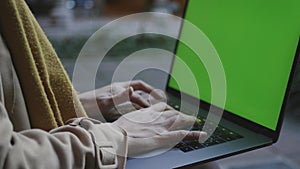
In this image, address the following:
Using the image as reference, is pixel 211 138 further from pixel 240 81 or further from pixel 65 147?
pixel 65 147

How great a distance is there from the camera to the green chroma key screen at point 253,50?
2.09ft

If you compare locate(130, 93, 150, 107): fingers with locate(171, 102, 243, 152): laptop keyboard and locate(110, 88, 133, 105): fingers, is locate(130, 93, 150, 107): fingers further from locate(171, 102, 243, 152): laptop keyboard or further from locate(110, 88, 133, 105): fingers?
locate(171, 102, 243, 152): laptop keyboard

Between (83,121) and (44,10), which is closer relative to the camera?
(83,121)

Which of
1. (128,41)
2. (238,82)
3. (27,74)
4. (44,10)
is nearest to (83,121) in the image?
(27,74)

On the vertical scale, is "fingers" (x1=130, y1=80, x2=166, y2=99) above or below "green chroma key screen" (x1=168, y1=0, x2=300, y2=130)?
below

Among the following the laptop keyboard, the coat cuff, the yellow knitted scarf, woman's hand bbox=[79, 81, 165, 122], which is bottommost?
woman's hand bbox=[79, 81, 165, 122]

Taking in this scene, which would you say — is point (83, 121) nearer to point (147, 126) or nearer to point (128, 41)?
point (147, 126)

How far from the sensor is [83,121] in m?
0.50

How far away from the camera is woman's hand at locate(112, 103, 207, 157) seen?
0.56m

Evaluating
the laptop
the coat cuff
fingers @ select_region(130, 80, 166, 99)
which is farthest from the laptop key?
fingers @ select_region(130, 80, 166, 99)

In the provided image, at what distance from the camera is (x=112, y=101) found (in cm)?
71

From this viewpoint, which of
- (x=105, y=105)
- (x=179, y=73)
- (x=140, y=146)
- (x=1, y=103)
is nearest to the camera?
(x=1, y=103)

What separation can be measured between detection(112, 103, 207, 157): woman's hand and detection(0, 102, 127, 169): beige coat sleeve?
56mm

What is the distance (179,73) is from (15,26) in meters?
0.48
